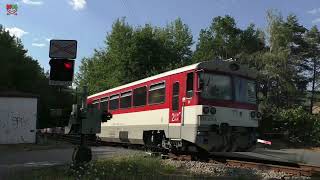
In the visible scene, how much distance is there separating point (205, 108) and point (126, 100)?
8.17 meters

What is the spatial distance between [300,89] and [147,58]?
16880mm

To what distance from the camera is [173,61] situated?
5712 centimetres

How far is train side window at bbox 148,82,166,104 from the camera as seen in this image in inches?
793

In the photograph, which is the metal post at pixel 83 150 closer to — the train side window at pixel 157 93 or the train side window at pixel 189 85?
the train side window at pixel 189 85

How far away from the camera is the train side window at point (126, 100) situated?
2443cm

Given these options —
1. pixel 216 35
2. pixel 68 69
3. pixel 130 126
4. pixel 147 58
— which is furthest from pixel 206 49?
pixel 68 69

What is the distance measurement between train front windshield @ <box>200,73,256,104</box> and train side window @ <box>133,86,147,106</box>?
4.67 meters

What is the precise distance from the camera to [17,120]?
30344 millimetres

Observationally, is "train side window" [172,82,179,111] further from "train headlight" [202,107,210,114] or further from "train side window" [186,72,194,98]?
"train headlight" [202,107,210,114]

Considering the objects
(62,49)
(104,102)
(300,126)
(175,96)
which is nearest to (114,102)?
(104,102)

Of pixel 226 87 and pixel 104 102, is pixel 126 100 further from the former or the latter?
pixel 226 87

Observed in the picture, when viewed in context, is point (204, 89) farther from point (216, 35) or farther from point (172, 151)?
point (216, 35)

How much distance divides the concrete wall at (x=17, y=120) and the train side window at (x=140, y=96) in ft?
32.0

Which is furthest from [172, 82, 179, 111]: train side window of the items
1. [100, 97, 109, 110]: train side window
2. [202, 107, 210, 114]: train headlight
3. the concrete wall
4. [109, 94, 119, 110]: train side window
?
the concrete wall
